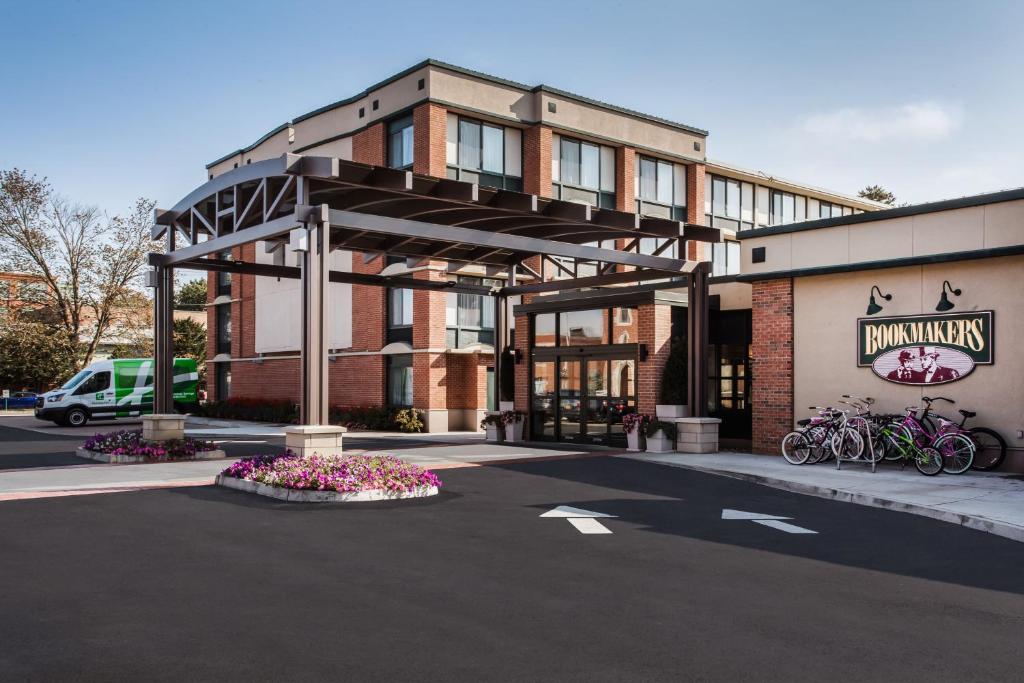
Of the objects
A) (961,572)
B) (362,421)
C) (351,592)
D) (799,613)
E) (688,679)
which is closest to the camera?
(688,679)

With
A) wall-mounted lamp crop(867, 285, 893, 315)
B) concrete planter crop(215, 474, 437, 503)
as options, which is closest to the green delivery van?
concrete planter crop(215, 474, 437, 503)

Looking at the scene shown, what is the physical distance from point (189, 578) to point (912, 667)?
5.25m

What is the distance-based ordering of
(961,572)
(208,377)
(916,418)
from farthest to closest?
(208,377) → (916,418) → (961,572)

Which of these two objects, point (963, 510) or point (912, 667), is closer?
point (912, 667)

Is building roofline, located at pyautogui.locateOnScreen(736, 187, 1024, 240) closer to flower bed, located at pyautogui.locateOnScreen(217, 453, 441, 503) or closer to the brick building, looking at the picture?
the brick building

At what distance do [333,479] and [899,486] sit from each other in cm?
822

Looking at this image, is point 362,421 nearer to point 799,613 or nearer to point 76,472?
point 76,472

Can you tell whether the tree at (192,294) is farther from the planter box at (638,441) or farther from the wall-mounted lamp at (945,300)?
the wall-mounted lamp at (945,300)

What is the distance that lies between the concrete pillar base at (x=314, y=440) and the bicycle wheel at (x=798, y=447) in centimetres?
836

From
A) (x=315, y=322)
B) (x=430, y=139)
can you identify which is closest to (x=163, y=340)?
(x=315, y=322)

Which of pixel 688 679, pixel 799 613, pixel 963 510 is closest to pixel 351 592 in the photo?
pixel 688 679

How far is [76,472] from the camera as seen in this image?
14680 millimetres

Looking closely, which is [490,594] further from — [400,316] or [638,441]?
[400,316]

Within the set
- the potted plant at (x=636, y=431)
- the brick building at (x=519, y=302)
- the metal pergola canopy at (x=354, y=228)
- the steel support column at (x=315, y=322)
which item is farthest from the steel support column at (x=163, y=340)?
the potted plant at (x=636, y=431)
